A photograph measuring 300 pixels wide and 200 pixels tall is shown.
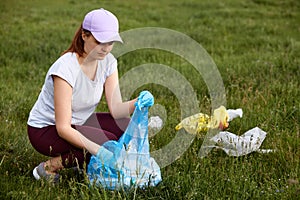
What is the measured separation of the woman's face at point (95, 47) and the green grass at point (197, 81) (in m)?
0.80

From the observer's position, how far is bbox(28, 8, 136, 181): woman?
3.27 m

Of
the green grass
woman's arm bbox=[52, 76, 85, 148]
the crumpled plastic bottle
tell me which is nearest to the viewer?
the green grass

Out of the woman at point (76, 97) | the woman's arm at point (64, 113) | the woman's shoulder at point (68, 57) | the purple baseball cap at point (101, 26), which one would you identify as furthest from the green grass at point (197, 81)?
the purple baseball cap at point (101, 26)

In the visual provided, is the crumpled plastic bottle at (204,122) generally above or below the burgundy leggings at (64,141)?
below

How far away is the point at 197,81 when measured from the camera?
5.59 metres

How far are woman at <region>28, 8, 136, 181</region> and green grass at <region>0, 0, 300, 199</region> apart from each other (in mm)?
183

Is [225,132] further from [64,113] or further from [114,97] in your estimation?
[64,113]

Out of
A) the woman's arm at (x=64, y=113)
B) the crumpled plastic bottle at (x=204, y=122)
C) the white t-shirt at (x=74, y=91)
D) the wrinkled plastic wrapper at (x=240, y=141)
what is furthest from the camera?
the crumpled plastic bottle at (x=204, y=122)

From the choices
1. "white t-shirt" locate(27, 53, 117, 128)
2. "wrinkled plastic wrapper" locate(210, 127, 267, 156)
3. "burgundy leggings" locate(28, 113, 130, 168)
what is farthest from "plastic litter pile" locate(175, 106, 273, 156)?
"white t-shirt" locate(27, 53, 117, 128)

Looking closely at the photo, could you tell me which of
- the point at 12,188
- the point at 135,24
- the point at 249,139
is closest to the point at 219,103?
the point at 249,139

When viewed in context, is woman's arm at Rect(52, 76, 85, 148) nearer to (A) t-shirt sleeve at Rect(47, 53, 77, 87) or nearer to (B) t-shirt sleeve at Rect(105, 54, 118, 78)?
(A) t-shirt sleeve at Rect(47, 53, 77, 87)

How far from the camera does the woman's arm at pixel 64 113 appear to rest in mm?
3242

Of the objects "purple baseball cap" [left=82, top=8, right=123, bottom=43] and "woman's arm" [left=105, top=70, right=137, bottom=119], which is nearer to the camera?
"purple baseball cap" [left=82, top=8, right=123, bottom=43]

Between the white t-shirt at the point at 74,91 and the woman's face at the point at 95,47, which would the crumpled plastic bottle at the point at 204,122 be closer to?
the white t-shirt at the point at 74,91
